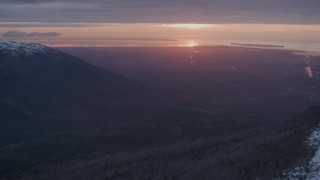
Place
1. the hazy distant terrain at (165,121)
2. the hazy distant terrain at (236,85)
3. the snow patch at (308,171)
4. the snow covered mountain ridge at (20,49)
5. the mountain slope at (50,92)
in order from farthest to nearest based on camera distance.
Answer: the snow covered mountain ridge at (20,49) < the hazy distant terrain at (236,85) < the mountain slope at (50,92) < the hazy distant terrain at (165,121) < the snow patch at (308,171)

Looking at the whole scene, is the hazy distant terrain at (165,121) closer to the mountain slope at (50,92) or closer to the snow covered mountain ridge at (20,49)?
the mountain slope at (50,92)

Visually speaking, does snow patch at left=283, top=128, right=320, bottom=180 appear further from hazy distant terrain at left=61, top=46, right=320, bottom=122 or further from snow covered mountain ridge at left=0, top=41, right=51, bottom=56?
snow covered mountain ridge at left=0, top=41, right=51, bottom=56

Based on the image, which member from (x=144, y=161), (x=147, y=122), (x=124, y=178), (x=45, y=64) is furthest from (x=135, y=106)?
(x=124, y=178)

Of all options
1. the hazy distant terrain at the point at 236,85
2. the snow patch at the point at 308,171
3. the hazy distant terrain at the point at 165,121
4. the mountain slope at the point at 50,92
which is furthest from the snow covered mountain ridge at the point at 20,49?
the snow patch at the point at 308,171

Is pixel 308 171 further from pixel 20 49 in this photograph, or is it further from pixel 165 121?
pixel 20 49

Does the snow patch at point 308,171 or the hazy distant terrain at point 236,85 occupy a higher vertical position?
the snow patch at point 308,171

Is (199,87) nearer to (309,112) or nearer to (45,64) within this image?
(45,64)

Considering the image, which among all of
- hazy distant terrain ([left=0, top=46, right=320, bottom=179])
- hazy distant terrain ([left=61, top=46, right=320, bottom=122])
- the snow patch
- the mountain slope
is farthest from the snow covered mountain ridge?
the snow patch

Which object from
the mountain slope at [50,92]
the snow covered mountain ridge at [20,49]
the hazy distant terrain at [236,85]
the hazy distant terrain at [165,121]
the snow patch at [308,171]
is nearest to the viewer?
the snow patch at [308,171]
